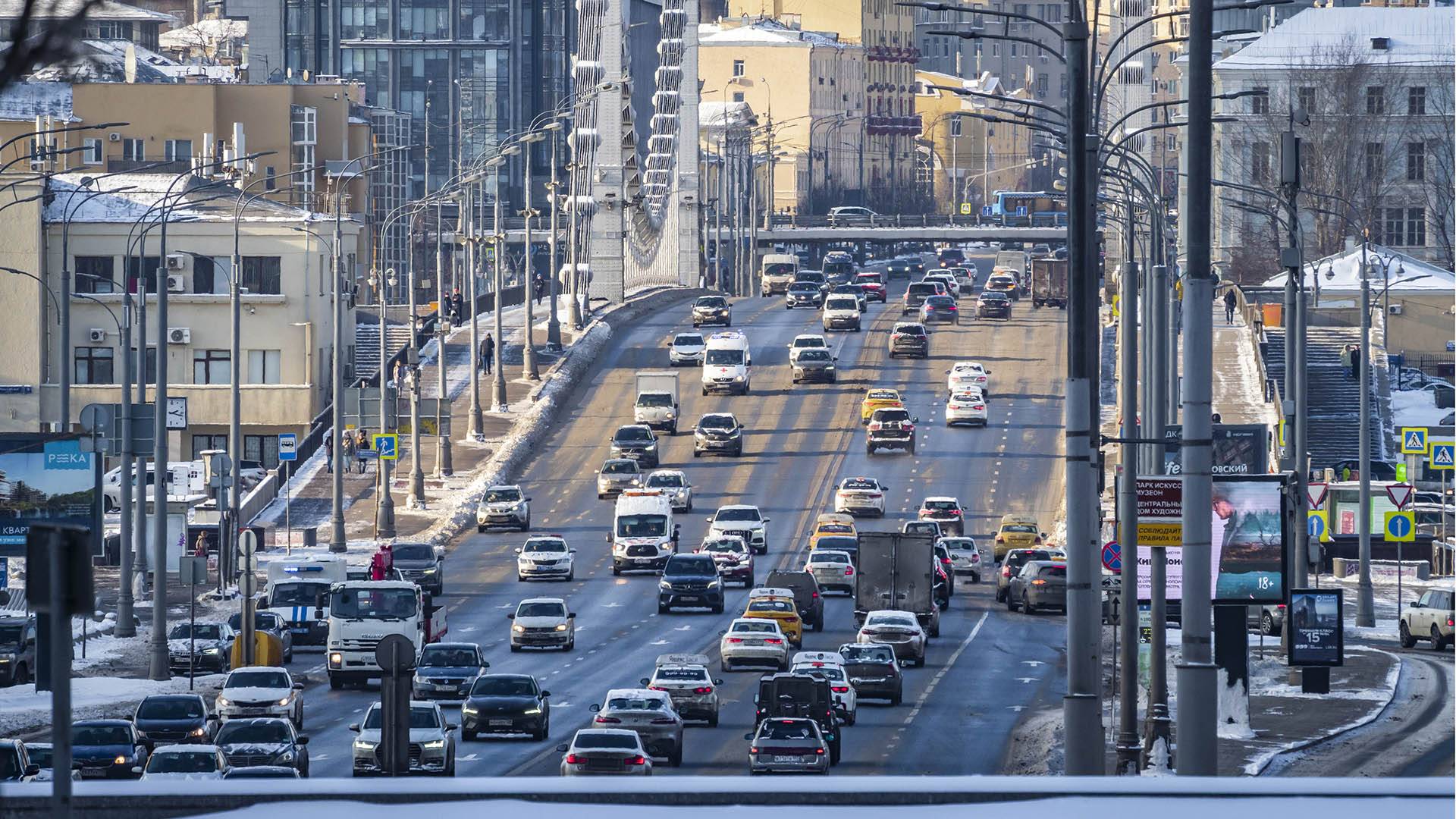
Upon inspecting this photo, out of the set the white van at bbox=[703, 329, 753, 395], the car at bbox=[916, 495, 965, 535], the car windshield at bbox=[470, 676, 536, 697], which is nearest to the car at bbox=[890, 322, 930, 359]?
the white van at bbox=[703, 329, 753, 395]

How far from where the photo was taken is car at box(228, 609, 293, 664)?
47.8 metres

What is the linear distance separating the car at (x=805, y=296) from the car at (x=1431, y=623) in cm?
7081

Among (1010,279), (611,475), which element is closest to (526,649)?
(611,475)

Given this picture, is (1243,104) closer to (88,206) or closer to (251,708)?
(88,206)

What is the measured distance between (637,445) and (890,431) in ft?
26.3

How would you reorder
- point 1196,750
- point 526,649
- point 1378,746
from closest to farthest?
point 1196,750, point 1378,746, point 526,649

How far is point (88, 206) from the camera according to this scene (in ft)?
313

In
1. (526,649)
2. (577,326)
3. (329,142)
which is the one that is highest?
(329,142)

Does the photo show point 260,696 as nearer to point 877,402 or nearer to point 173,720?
point 173,720

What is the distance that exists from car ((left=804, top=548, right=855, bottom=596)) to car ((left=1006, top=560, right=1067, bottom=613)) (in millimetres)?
4184

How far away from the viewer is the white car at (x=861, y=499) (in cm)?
6975

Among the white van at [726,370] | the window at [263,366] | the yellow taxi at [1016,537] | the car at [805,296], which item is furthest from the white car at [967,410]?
the car at [805,296]

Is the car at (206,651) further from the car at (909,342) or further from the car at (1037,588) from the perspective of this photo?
the car at (909,342)

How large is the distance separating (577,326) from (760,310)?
61.3ft
